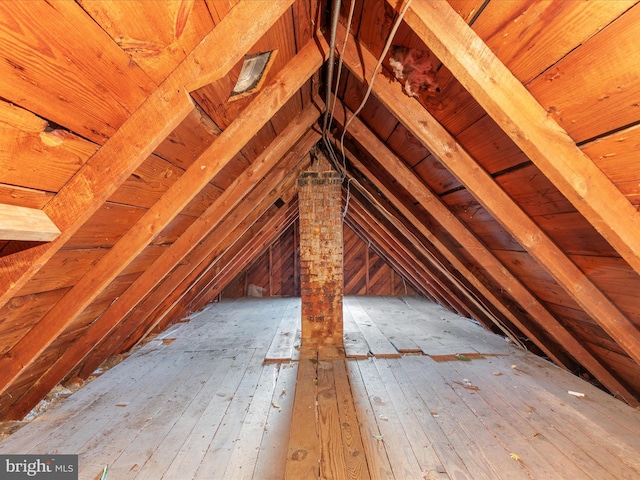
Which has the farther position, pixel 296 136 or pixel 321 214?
pixel 321 214

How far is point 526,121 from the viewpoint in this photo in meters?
1.02

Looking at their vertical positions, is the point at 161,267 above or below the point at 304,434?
above

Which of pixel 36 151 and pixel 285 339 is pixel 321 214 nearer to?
pixel 285 339

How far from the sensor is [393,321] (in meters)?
4.66

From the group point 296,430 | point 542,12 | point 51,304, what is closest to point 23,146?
point 51,304

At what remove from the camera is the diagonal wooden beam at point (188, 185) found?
1451mm

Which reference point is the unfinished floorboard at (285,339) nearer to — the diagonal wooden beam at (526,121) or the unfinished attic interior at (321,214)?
the unfinished attic interior at (321,214)

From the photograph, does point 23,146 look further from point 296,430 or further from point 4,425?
point 4,425

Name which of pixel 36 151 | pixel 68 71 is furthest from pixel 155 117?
pixel 36 151

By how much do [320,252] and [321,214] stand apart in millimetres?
420

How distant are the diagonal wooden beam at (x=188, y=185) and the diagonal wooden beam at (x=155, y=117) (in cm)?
47

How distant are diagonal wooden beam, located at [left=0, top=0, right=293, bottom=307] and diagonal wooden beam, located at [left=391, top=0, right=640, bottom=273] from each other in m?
0.50

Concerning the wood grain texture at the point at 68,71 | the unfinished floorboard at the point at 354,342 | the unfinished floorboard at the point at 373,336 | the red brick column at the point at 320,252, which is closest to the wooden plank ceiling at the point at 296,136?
the wood grain texture at the point at 68,71

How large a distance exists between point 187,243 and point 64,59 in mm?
1458
